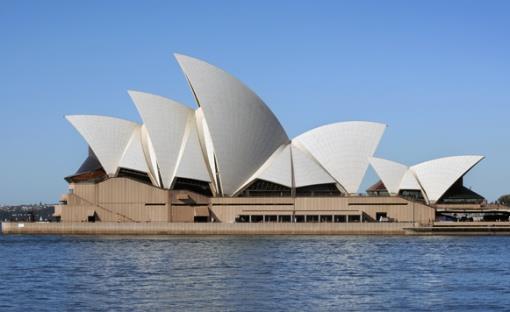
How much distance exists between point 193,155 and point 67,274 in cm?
3630

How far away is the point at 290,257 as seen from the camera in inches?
1879

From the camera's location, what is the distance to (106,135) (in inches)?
2943

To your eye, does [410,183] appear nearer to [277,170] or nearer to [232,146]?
[277,170]

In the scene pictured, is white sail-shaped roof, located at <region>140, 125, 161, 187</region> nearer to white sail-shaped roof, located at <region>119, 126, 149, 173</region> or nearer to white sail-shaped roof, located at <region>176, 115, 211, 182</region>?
white sail-shaped roof, located at <region>119, 126, 149, 173</region>

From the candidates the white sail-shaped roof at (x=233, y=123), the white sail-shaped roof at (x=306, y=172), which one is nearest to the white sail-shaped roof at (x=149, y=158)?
the white sail-shaped roof at (x=233, y=123)

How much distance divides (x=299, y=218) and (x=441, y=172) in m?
13.2

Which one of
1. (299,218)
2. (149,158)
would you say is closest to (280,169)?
(299,218)

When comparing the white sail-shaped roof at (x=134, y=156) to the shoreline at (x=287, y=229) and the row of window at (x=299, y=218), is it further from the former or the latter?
the row of window at (x=299, y=218)

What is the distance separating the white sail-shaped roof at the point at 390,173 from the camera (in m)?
80.2

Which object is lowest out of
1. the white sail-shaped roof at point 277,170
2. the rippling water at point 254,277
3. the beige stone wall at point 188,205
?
the rippling water at point 254,277

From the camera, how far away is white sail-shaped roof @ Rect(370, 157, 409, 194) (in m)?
80.2

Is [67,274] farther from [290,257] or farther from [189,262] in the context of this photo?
[290,257]

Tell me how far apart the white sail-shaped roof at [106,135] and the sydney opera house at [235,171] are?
3.2 inches

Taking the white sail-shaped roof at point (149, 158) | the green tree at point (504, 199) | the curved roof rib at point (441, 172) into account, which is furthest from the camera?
the green tree at point (504, 199)
